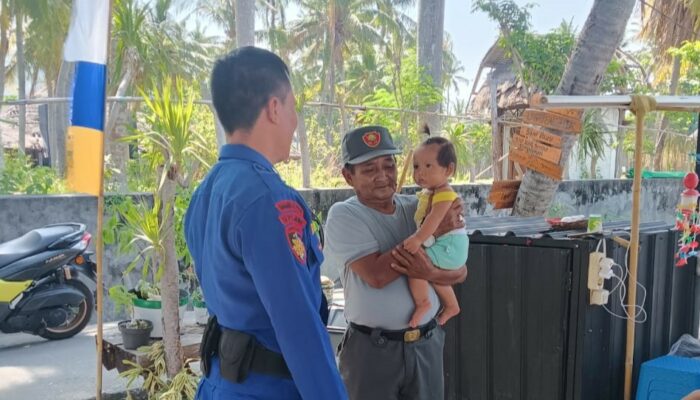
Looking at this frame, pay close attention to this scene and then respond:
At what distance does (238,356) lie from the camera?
153 cm

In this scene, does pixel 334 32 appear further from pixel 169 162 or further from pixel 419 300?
pixel 419 300

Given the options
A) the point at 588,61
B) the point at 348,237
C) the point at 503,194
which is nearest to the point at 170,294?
the point at 348,237

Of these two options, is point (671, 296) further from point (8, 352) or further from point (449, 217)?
point (8, 352)

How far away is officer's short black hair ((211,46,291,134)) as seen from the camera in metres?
1.58

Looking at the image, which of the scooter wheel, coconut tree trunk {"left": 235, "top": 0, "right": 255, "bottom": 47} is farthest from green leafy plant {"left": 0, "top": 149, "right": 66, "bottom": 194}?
coconut tree trunk {"left": 235, "top": 0, "right": 255, "bottom": 47}

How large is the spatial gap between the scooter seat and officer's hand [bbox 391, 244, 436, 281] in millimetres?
4202

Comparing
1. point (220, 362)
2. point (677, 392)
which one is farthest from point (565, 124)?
point (220, 362)

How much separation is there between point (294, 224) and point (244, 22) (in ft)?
24.1

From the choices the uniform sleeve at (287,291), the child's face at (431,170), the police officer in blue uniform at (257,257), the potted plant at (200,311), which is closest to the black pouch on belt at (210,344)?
the police officer in blue uniform at (257,257)

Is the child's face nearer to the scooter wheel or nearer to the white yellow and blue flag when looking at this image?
the white yellow and blue flag

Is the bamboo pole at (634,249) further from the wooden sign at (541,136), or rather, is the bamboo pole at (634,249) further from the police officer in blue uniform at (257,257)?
the police officer in blue uniform at (257,257)

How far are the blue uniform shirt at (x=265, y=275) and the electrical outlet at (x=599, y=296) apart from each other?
4.34 ft

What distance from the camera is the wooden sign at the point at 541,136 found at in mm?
3248

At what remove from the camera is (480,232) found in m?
2.87
